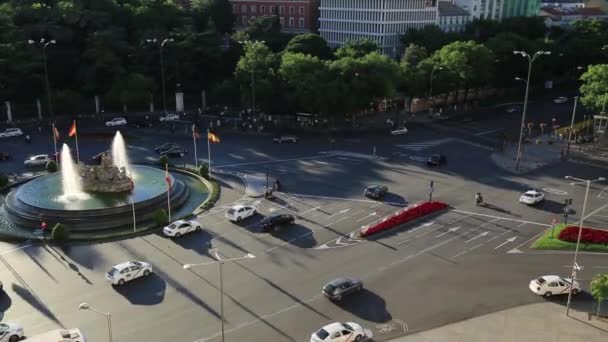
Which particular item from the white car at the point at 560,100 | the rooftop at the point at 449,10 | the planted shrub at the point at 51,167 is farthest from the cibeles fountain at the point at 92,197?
the rooftop at the point at 449,10

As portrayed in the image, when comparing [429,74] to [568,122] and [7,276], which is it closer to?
[568,122]

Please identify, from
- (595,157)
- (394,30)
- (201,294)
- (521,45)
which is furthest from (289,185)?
(394,30)

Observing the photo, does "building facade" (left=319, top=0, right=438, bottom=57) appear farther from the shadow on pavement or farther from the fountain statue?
the shadow on pavement

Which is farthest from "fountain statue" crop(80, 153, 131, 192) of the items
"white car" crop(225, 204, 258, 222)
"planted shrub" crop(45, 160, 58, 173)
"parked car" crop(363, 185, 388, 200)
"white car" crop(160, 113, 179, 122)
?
"white car" crop(160, 113, 179, 122)

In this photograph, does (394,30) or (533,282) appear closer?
(533,282)

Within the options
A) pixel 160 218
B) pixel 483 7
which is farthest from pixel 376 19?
pixel 160 218
